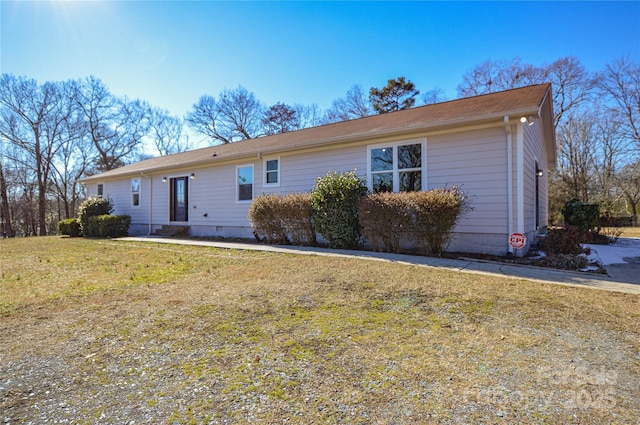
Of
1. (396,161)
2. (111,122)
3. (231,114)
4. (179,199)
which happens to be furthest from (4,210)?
(396,161)

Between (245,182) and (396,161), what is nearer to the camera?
(396,161)

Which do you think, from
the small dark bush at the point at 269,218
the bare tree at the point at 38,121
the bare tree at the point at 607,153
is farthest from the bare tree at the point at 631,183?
the bare tree at the point at 38,121

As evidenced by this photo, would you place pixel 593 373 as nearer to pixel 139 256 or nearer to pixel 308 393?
pixel 308 393

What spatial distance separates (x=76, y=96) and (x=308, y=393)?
31696 mm

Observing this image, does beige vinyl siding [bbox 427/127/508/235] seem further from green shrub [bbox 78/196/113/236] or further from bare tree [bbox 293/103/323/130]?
bare tree [bbox 293/103/323/130]

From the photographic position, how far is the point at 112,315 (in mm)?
3287

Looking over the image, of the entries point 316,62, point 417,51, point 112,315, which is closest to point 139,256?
point 112,315

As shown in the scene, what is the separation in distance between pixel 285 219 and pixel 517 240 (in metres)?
5.34

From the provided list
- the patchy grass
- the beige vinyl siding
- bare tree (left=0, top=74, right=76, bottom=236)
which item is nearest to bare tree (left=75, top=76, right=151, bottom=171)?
bare tree (left=0, top=74, right=76, bottom=236)

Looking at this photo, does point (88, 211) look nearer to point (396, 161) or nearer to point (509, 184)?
point (396, 161)

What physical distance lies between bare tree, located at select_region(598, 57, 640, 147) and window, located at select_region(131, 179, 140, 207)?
27.2 meters

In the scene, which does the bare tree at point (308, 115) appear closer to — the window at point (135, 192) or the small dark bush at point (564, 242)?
the window at point (135, 192)

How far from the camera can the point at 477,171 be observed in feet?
23.2

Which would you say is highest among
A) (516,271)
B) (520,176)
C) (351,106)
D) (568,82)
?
(351,106)
